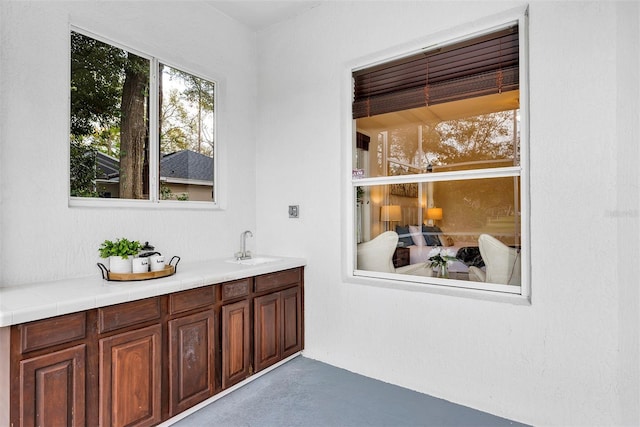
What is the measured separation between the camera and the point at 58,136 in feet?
7.38

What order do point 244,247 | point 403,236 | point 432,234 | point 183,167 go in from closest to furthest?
point 432,234 < point 403,236 < point 183,167 < point 244,247

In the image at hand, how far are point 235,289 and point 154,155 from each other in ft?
4.14

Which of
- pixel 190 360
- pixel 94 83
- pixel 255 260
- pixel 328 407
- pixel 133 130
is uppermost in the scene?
pixel 94 83

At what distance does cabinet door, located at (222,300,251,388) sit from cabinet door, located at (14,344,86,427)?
0.89 metres

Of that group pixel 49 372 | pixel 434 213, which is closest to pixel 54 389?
pixel 49 372

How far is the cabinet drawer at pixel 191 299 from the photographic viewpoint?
7.24 feet

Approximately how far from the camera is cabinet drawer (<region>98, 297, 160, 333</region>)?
6.11ft

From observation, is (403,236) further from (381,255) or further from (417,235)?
(381,255)

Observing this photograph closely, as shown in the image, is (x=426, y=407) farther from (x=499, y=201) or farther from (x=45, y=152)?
(x=45, y=152)

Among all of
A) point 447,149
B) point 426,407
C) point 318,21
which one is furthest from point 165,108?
point 426,407

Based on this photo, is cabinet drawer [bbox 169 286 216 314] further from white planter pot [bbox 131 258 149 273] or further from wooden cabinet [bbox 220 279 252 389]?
white planter pot [bbox 131 258 149 273]

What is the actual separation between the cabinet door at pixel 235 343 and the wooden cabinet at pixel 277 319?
0.30 ft

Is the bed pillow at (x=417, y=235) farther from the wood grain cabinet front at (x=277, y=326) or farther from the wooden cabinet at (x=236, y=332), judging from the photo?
the wooden cabinet at (x=236, y=332)

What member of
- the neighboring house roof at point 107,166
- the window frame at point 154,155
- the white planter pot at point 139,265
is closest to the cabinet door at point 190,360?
the white planter pot at point 139,265
